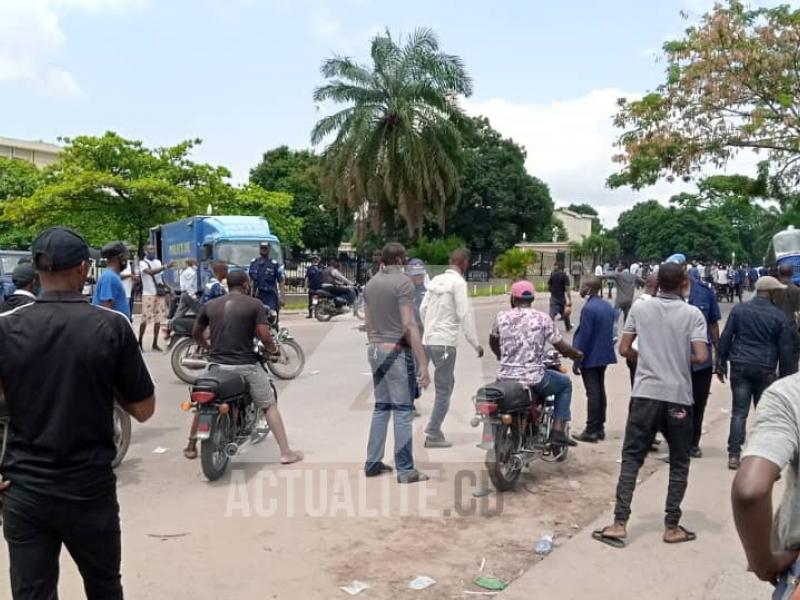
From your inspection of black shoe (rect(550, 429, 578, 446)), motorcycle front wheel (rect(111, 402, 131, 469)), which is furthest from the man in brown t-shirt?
motorcycle front wheel (rect(111, 402, 131, 469))

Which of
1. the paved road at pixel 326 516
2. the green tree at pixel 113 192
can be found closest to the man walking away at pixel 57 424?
the paved road at pixel 326 516

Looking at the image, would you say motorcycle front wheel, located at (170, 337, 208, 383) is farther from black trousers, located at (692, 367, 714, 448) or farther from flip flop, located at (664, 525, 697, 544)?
flip flop, located at (664, 525, 697, 544)

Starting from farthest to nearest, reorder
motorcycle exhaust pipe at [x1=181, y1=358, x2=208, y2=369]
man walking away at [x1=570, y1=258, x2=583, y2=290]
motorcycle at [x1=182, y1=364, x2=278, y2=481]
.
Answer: man walking away at [x1=570, y1=258, x2=583, y2=290] → motorcycle exhaust pipe at [x1=181, y1=358, x2=208, y2=369] → motorcycle at [x1=182, y1=364, x2=278, y2=481]

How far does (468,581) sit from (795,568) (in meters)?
2.56

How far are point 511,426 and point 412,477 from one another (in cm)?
93

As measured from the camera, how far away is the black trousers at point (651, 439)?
194 inches

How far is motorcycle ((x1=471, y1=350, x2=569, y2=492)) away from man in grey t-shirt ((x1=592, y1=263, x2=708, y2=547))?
1001 mm

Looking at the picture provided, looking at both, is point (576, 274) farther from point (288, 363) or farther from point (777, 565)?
point (777, 565)

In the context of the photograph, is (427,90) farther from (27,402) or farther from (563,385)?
(27,402)

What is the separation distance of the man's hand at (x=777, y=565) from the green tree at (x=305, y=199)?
46349mm

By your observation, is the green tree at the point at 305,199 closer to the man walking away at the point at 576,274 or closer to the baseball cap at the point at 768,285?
the man walking away at the point at 576,274

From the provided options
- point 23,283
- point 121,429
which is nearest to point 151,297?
point 23,283

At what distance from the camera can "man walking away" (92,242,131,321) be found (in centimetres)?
794

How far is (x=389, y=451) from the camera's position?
7098mm
